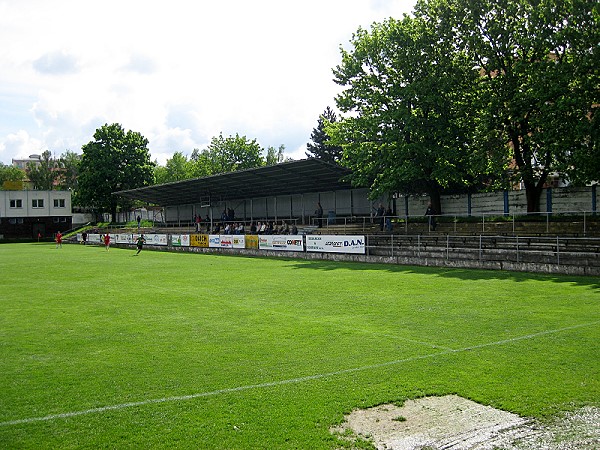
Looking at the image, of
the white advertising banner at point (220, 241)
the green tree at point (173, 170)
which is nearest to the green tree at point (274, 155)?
the green tree at point (173, 170)

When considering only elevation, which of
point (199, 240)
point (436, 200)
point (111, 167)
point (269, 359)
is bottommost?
point (269, 359)

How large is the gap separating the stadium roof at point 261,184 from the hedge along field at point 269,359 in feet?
77.1

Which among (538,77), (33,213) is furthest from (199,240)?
(33,213)

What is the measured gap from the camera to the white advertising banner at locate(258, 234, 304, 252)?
3744cm

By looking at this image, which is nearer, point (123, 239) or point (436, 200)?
point (436, 200)

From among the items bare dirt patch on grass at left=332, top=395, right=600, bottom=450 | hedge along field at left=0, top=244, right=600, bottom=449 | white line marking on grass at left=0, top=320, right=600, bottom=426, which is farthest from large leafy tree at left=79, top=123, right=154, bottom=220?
bare dirt patch on grass at left=332, top=395, right=600, bottom=450

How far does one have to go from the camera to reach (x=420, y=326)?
41.1 ft

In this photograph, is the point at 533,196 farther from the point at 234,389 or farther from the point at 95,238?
the point at 95,238

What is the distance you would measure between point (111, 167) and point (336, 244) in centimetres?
5937

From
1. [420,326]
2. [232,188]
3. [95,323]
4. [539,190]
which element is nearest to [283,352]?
[420,326]

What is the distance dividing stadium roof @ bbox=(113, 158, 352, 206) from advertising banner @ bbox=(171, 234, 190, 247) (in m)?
5.46

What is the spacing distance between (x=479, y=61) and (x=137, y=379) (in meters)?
29.6

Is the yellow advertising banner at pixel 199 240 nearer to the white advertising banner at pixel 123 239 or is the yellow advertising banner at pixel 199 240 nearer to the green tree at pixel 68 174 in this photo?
the white advertising banner at pixel 123 239

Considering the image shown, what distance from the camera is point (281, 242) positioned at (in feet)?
128
